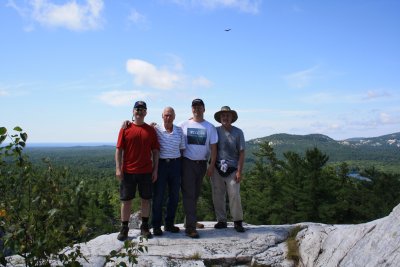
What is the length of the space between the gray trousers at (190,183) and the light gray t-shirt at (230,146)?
457 mm

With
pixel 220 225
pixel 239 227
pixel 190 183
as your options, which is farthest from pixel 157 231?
pixel 239 227

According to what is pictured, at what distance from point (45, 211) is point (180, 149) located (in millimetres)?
4207

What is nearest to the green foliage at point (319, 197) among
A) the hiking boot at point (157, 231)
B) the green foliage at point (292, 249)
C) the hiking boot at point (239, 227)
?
the green foliage at point (292, 249)

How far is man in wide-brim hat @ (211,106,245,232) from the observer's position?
7098 mm

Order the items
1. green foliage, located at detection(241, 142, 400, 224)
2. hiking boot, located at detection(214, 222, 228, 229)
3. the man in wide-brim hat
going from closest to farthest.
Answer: the man in wide-brim hat, hiking boot, located at detection(214, 222, 228, 229), green foliage, located at detection(241, 142, 400, 224)

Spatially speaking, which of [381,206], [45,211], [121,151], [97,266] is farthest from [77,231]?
[381,206]

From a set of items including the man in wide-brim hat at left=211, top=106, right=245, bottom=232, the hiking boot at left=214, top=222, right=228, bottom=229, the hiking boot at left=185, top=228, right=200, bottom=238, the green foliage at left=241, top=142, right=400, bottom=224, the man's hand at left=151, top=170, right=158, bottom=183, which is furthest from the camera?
the green foliage at left=241, top=142, right=400, bottom=224

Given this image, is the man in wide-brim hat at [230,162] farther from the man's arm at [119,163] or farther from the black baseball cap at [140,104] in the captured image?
the man's arm at [119,163]

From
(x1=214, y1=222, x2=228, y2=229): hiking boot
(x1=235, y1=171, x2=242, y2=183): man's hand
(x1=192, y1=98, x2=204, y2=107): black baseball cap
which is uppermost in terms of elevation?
(x1=192, y1=98, x2=204, y2=107): black baseball cap

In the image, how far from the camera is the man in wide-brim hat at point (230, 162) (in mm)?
7098

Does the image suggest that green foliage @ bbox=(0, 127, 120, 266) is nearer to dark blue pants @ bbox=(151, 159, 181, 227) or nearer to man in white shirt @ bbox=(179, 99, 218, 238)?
dark blue pants @ bbox=(151, 159, 181, 227)

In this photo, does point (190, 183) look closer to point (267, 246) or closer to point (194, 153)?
point (194, 153)

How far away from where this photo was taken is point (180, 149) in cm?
686

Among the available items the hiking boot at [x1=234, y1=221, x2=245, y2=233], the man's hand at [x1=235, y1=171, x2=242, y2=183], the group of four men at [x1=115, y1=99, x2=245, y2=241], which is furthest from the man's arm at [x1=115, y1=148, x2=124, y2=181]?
the hiking boot at [x1=234, y1=221, x2=245, y2=233]
